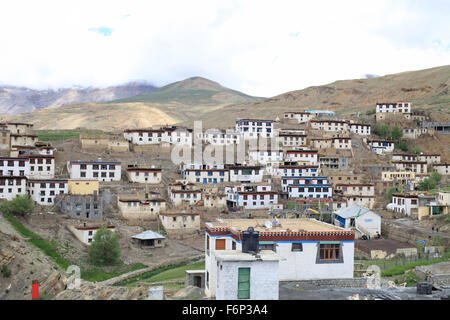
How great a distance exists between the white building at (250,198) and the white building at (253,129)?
20416mm

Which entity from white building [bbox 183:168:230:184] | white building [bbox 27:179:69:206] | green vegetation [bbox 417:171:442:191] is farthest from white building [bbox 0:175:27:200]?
green vegetation [bbox 417:171:442:191]

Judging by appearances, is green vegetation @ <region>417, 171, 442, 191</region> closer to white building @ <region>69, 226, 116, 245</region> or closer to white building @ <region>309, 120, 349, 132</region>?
white building @ <region>309, 120, 349, 132</region>

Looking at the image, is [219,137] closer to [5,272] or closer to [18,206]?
[18,206]

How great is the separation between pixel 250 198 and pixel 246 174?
21.7ft

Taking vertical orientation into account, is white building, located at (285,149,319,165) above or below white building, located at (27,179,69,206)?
above

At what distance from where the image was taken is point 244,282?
1531cm

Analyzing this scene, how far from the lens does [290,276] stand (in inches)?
819

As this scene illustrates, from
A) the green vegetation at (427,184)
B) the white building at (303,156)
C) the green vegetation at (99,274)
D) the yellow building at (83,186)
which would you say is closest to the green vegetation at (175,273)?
the green vegetation at (99,274)

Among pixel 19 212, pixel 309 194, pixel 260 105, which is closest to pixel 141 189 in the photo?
pixel 19 212

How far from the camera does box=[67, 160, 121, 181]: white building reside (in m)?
55.2

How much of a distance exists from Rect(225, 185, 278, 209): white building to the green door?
39427 mm

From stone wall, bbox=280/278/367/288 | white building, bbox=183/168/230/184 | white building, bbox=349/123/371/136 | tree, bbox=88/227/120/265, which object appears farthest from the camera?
white building, bbox=349/123/371/136

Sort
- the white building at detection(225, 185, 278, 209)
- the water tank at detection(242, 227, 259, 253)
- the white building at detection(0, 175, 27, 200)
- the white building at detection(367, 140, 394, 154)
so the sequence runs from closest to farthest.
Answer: the water tank at detection(242, 227, 259, 253) < the white building at detection(0, 175, 27, 200) < the white building at detection(225, 185, 278, 209) < the white building at detection(367, 140, 394, 154)
